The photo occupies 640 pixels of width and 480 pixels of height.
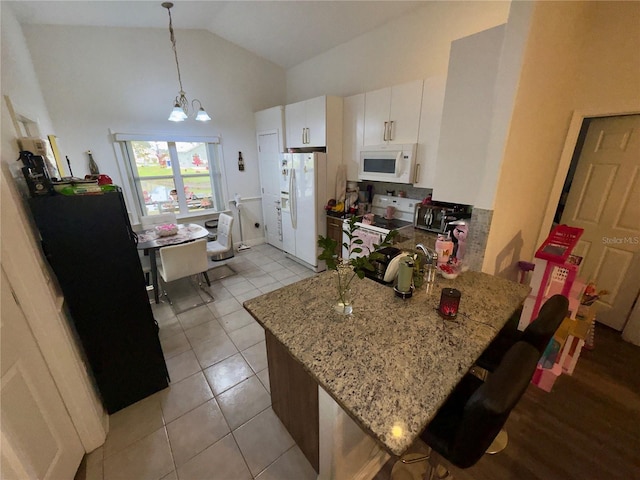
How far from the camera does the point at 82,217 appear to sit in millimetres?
1429

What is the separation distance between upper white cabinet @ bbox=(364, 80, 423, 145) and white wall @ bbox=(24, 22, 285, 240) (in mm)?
2333

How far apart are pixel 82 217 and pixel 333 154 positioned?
2.74 meters

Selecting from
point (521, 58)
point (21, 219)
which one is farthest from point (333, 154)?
point (21, 219)

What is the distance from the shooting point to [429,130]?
8.13ft

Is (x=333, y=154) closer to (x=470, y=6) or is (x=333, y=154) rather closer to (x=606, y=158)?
(x=470, y=6)

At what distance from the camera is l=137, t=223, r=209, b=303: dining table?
2.76 m

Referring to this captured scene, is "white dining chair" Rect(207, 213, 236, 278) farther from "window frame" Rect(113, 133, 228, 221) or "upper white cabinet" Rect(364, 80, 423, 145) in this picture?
"upper white cabinet" Rect(364, 80, 423, 145)

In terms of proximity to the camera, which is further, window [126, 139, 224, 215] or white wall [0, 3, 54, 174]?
window [126, 139, 224, 215]

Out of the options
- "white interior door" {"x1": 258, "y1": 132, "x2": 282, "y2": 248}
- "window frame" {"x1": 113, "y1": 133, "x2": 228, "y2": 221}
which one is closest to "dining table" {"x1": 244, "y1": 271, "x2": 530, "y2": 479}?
"white interior door" {"x1": 258, "y1": 132, "x2": 282, "y2": 248}

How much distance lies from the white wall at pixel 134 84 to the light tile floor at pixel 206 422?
2.63 meters

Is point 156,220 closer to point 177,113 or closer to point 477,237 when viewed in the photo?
point 177,113

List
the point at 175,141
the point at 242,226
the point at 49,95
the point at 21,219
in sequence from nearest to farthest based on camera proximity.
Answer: the point at 21,219, the point at 49,95, the point at 175,141, the point at 242,226

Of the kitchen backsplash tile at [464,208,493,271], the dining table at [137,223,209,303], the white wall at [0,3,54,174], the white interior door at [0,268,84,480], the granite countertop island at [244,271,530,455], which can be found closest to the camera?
the granite countertop island at [244,271,530,455]

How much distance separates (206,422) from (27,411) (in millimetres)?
914
